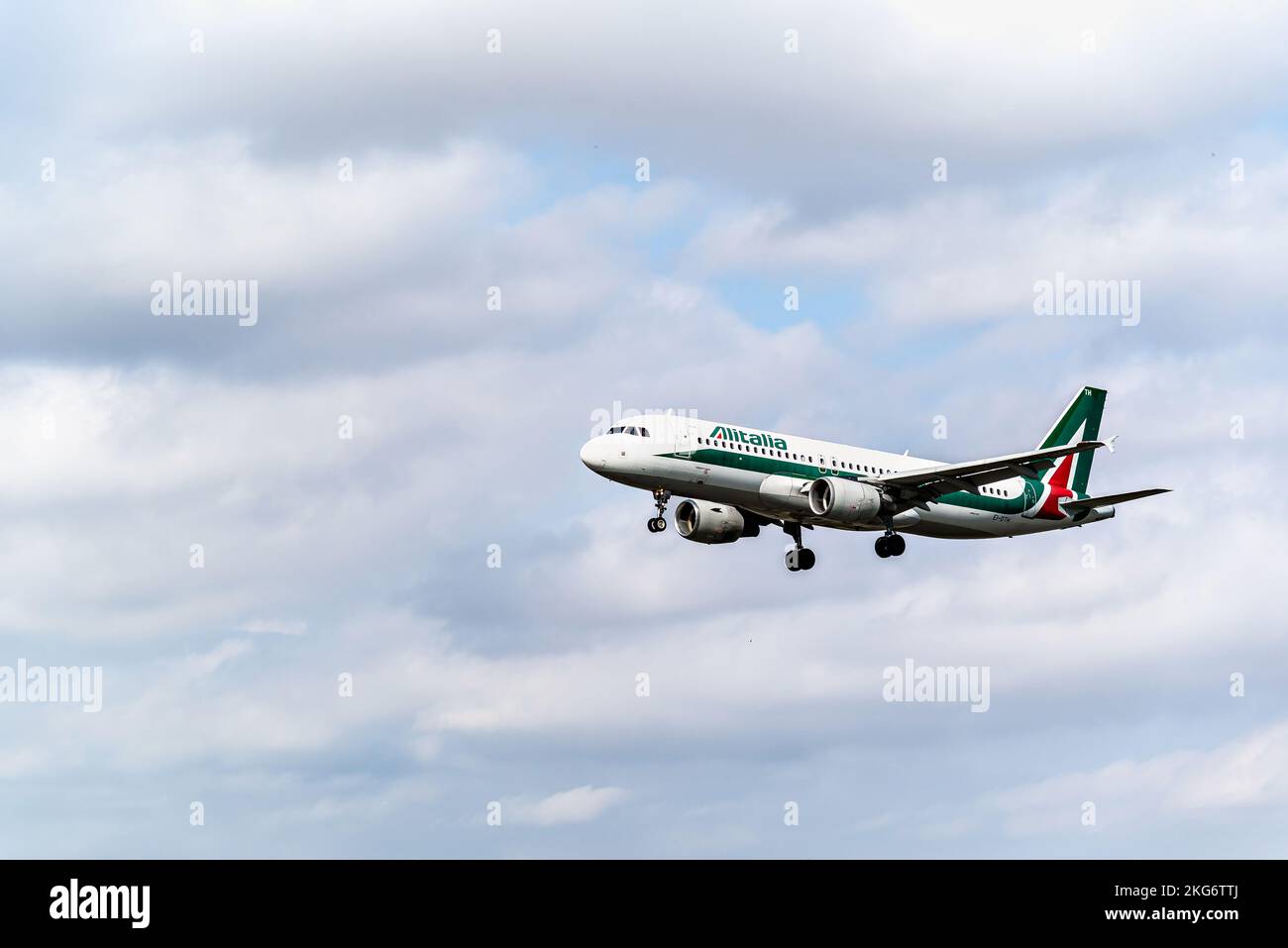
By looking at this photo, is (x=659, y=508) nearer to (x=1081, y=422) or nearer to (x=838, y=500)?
(x=838, y=500)

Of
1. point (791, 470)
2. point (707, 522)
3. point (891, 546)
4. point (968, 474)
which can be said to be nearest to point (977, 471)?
point (968, 474)

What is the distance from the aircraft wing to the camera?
93.1 meters

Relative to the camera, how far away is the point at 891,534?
9906 centimetres

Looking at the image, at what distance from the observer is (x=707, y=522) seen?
99.6m

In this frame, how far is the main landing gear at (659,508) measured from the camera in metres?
88.9

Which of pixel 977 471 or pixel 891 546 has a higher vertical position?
pixel 977 471

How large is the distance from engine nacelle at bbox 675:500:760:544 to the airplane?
0.17 ft

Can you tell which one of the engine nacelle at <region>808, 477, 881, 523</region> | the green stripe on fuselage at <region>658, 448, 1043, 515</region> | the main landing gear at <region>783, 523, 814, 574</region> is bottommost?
the main landing gear at <region>783, 523, 814, 574</region>

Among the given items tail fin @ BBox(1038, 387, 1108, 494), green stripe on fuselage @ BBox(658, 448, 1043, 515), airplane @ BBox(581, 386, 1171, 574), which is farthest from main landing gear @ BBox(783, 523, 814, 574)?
tail fin @ BBox(1038, 387, 1108, 494)

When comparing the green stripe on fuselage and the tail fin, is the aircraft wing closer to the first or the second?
the green stripe on fuselage

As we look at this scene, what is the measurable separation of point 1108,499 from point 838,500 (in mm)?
18940
